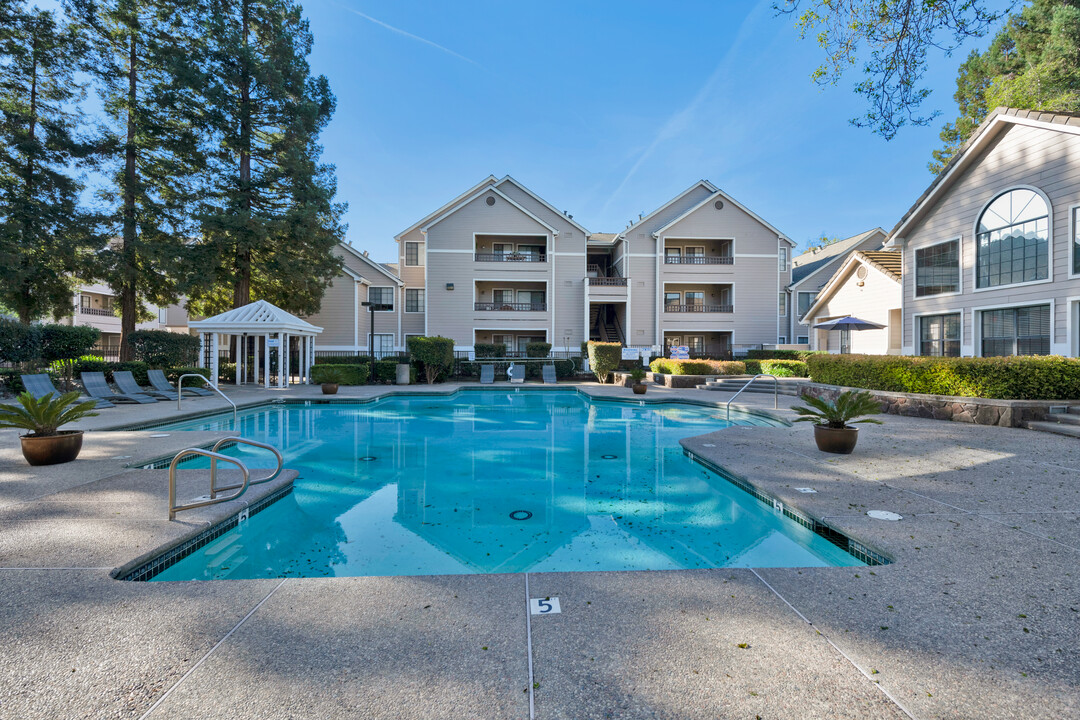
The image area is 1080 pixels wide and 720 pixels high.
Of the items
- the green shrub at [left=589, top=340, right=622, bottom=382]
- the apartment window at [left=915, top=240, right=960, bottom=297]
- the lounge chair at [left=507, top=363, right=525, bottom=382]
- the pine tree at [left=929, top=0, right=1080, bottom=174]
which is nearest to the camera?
the apartment window at [left=915, top=240, right=960, bottom=297]

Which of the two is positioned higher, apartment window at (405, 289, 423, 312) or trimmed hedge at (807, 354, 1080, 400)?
apartment window at (405, 289, 423, 312)

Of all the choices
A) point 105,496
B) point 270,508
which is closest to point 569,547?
point 270,508

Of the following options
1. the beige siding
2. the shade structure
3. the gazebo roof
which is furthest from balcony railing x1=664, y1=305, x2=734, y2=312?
the gazebo roof

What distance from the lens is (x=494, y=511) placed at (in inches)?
212

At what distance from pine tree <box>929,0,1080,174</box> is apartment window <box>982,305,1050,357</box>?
1139cm

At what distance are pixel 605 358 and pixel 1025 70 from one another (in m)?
22.2

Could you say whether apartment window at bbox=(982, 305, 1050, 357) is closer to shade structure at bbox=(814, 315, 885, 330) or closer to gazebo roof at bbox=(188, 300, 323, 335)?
shade structure at bbox=(814, 315, 885, 330)

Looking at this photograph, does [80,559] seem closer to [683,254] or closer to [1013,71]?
[683,254]

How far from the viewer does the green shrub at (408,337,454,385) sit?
19.7m

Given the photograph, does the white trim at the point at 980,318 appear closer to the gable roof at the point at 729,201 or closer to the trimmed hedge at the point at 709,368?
the trimmed hedge at the point at 709,368

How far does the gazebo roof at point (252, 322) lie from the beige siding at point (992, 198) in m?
22.0

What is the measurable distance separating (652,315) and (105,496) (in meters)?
25.6

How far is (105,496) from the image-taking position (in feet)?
15.2

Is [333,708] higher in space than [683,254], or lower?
lower
